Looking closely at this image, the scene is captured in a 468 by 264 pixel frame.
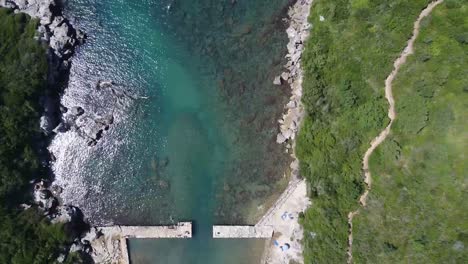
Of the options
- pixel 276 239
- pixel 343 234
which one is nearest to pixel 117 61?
pixel 276 239

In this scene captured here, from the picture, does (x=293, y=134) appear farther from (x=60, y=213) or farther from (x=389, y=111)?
(x=60, y=213)

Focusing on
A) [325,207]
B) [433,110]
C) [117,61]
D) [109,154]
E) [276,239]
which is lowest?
[276,239]

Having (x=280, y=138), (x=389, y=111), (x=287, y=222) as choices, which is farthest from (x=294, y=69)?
(x=287, y=222)

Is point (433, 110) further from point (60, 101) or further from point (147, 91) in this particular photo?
point (60, 101)

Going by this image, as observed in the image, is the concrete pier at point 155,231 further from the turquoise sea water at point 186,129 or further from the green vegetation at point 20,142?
the green vegetation at point 20,142

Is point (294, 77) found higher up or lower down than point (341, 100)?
higher up

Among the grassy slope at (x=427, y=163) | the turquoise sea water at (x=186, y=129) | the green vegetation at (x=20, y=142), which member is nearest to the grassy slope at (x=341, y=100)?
the grassy slope at (x=427, y=163)
